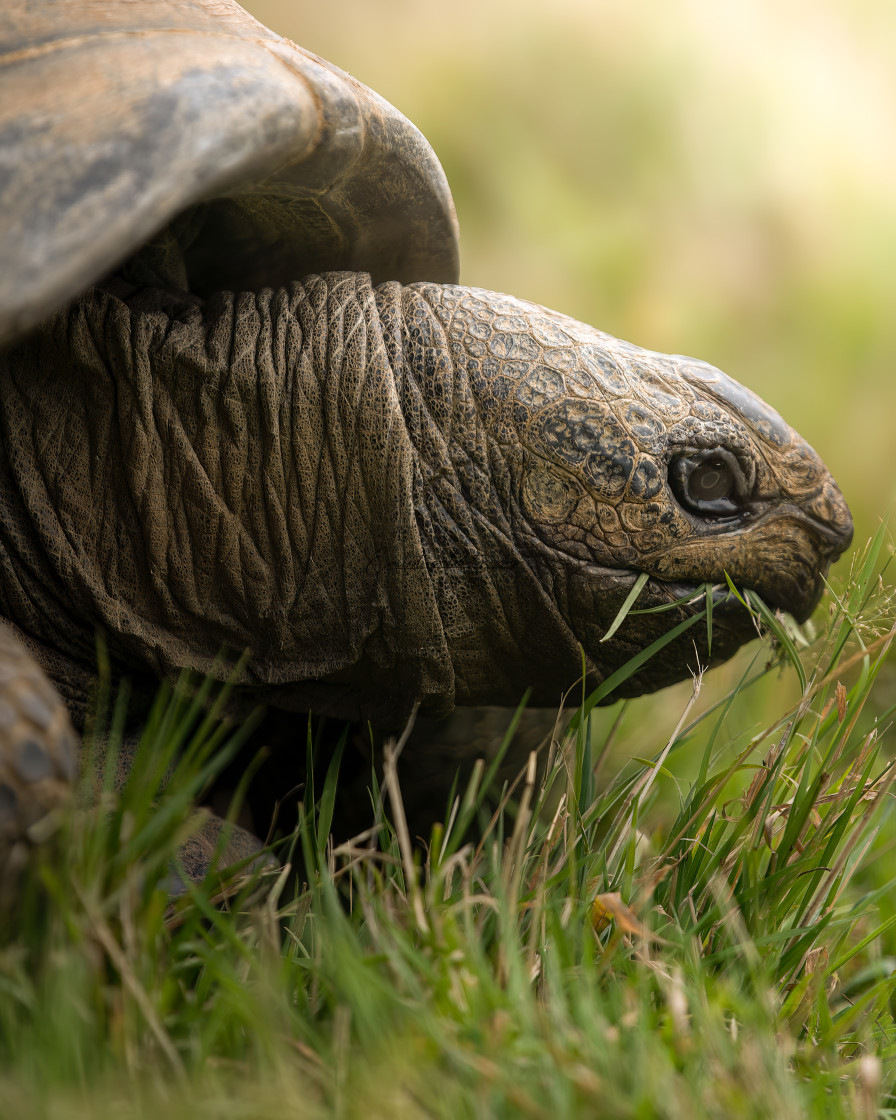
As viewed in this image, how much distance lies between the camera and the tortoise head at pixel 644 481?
70.6 inches

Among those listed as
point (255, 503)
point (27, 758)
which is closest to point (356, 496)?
point (255, 503)

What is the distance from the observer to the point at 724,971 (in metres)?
1.51

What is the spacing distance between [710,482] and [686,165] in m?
4.68

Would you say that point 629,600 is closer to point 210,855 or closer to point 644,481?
point 644,481

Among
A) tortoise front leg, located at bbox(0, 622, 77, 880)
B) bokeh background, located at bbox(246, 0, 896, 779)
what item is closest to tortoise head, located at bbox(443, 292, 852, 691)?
tortoise front leg, located at bbox(0, 622, 77, 880)

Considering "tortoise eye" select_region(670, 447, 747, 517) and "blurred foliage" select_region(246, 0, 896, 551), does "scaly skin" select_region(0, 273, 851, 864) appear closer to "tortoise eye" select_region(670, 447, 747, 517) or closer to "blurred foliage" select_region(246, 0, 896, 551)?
"tortoise eye" select_region(670, 447, 747, 517)

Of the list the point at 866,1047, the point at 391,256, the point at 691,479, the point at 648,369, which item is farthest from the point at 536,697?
the point at 391,256

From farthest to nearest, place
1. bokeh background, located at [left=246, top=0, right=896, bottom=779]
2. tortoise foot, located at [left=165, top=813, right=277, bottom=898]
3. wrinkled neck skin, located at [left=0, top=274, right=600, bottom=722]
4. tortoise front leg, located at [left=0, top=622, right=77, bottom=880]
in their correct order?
1. bokeh background, located at [left=246, top=0, right=896, bottom=779]
2. wrinkled neck skin, located at [left=0, top=274, right=600, bottom=722]
3. tortoise foot, located at [left=165, top=813, right=277, bottom=898]
4. tortoise front leg, located at [left=0, top=622, right=77, bottom=880]

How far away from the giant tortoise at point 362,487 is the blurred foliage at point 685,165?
10.7 ft

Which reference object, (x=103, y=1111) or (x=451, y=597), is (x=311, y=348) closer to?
(x=451, y=597)

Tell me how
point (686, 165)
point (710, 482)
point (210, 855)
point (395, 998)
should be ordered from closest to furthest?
point (395, 998) < point (210, 855) < point (710, 482) < point (686, 165)

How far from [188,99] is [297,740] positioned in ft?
4.67

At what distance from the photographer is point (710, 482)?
6.11ft

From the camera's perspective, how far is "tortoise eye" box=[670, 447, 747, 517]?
6.04 ft
